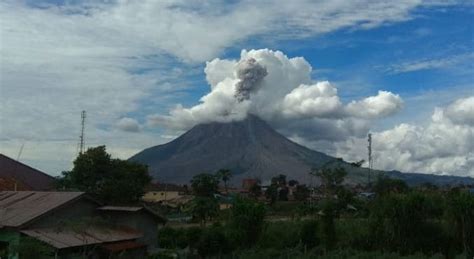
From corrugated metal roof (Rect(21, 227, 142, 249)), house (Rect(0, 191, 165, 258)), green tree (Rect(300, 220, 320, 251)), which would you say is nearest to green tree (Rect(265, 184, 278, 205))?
green tree (Rect(300, 220, 320, 251))

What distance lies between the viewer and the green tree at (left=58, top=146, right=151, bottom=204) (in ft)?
133

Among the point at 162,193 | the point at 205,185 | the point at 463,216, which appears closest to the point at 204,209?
the point at 205,185

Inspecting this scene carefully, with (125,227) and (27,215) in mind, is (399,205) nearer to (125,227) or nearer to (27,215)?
(125,227)

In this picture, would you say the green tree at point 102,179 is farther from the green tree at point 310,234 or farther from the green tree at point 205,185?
the green tree at point 205,185

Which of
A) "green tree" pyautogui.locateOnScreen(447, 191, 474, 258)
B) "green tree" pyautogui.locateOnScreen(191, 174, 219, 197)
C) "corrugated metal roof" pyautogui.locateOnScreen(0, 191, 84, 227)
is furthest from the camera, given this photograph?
"green tree" pyautogui.locateOnScreen(191, 174, 219, 197)

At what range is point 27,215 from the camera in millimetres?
24219

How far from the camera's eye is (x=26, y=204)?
26250mm

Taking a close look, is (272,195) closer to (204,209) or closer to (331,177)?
(331,177)

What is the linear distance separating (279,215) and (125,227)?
37.0 meters

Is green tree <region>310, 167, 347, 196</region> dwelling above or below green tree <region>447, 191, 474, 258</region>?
above

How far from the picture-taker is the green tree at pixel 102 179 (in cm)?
4056

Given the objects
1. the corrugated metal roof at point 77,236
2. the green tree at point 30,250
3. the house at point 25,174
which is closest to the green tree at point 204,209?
the house at point 25,174

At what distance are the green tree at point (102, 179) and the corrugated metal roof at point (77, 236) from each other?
1299 cm

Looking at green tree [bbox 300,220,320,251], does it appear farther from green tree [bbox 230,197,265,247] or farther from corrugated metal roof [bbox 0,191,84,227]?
corrugated metal roof [bbox 0,191,84,227]
